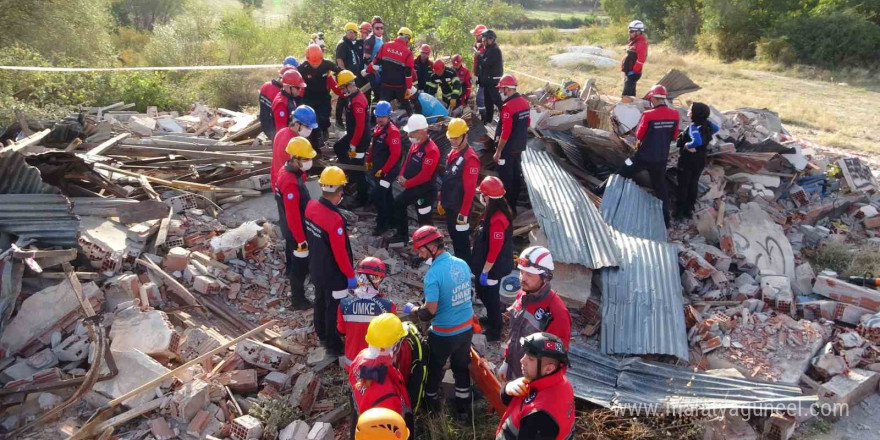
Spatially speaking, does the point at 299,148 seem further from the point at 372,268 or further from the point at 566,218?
the point at 566,218

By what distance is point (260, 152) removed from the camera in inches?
355

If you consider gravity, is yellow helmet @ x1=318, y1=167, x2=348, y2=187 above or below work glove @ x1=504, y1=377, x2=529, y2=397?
above

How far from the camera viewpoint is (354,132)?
816 centimetres

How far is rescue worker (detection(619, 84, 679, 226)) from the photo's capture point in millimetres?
8125

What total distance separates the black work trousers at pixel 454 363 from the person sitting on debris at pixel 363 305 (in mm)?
495

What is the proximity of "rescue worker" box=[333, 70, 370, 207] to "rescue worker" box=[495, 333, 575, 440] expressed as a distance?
5.36m

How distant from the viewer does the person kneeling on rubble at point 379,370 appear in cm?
375

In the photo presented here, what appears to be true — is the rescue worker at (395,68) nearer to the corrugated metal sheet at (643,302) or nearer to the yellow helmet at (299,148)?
the yellow helmet at (299,148)

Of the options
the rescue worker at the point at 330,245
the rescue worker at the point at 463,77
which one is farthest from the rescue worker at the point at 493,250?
the rescue worker at the point at 463,77

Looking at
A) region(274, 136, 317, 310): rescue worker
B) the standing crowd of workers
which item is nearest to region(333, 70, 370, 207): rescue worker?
the standing crowd of workers

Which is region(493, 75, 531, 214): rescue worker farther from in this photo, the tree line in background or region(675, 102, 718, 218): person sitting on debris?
the tree line in background

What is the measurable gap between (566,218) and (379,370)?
448 centimetres

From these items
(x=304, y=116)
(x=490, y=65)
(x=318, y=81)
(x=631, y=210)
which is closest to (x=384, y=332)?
(x=304, y=116)

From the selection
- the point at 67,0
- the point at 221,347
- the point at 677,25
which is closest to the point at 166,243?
the point at 221,347
